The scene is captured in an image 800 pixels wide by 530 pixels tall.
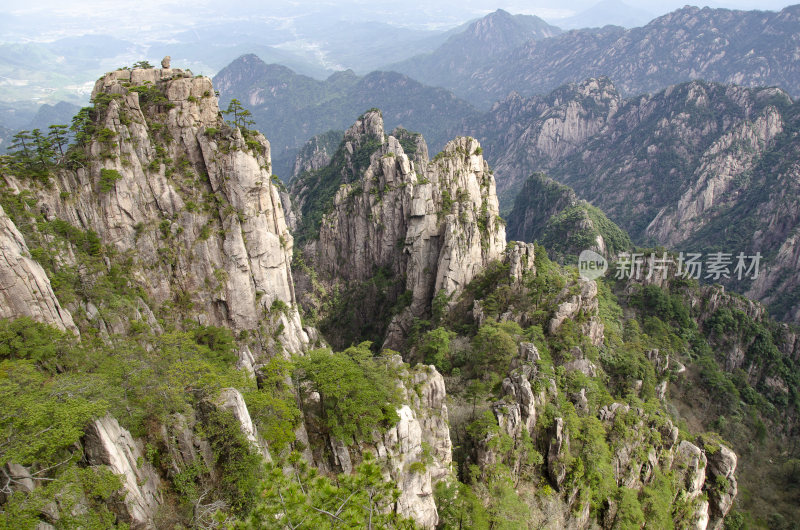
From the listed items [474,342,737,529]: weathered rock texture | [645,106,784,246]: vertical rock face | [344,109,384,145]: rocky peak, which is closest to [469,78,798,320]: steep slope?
[645,106,784,246]: vertical rock face

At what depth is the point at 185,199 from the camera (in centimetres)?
4084

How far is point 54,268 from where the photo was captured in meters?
31.4

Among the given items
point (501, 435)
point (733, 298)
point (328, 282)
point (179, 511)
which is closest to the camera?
point (179, 511)

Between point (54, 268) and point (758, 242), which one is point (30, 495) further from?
point (758, 242)

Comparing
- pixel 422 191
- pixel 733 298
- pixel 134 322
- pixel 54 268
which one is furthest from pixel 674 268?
pixel 54 268

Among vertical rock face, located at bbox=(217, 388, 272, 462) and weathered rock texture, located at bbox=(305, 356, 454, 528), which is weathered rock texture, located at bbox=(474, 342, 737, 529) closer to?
weathered rock texture, located at bbox=(305, 356, 454, 528)

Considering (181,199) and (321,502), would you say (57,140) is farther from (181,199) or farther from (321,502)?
(321,502)

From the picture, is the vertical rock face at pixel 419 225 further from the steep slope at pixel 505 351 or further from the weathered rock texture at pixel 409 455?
the weathered rock texture at pixel 409 455

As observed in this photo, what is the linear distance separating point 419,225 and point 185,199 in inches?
1123

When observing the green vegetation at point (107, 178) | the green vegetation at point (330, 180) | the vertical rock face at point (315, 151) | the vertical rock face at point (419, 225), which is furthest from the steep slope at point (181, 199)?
the vertical rock face at point (315, 151)

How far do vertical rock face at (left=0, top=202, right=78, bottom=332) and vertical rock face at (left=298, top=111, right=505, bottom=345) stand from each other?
36592 mm

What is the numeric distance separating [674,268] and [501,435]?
58212 millimetres

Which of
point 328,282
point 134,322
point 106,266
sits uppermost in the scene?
point 106,266

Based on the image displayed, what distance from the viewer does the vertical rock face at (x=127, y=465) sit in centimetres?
1543
